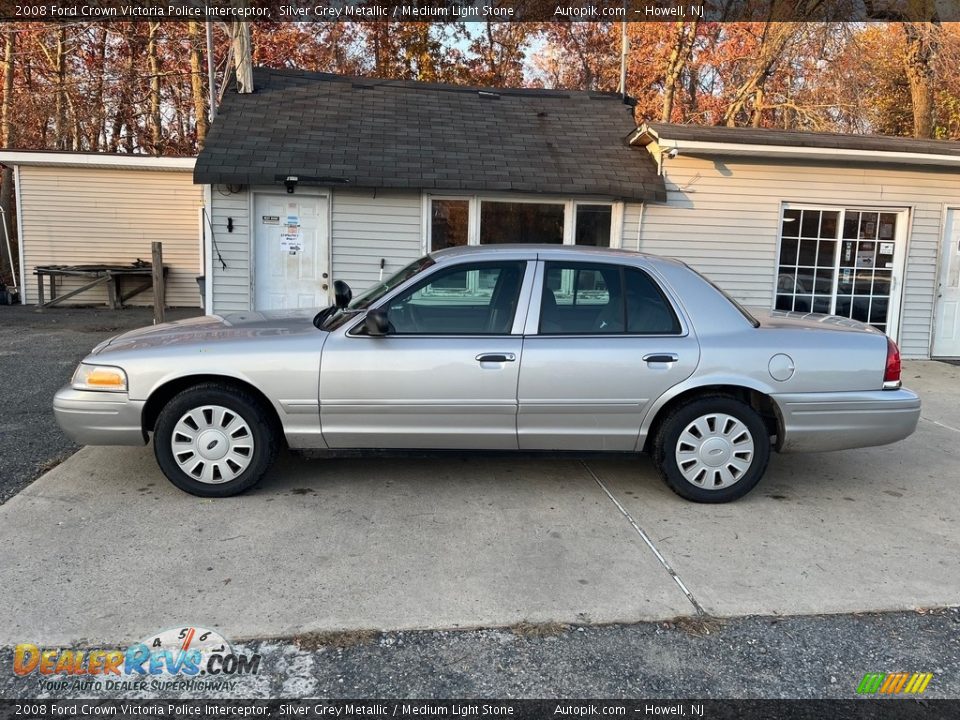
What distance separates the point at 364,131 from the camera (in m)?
10.0

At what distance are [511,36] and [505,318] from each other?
81.1 ft

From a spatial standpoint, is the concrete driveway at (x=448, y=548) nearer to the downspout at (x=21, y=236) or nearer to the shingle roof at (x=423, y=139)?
the shingle roof at (x=423, y=139)

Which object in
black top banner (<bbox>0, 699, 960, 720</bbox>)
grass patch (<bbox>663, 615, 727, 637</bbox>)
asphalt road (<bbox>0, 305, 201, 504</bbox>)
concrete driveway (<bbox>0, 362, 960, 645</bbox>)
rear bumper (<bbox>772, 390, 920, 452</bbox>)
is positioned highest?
rear bumper (<bbox>772, 390, 920, 452</bbox>)

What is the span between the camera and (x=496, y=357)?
427 centimetres

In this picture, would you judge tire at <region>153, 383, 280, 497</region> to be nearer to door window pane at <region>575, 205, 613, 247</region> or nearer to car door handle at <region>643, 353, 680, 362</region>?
car door handle at <region>643, 353, 680, 362</region>

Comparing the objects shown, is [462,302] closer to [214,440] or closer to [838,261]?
[214,440]

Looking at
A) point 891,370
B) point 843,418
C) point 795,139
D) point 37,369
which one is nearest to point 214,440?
point 843,418

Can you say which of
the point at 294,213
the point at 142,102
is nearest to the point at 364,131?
the point at 294,213

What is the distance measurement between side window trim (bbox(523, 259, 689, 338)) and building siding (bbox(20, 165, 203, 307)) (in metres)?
12.5

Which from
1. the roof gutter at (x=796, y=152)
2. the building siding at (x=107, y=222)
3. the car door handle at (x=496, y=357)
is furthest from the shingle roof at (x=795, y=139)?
the building siding at (x=107, y=222)

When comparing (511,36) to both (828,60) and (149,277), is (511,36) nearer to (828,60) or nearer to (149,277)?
(828,60)

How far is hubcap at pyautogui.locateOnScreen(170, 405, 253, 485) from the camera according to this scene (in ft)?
14.0

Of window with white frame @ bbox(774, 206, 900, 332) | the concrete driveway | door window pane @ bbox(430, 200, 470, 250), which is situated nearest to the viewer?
the concrete driveway

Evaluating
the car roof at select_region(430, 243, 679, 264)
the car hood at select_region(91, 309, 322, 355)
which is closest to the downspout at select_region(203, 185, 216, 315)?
the car hood at select_region(91, 309, 322, 355)
